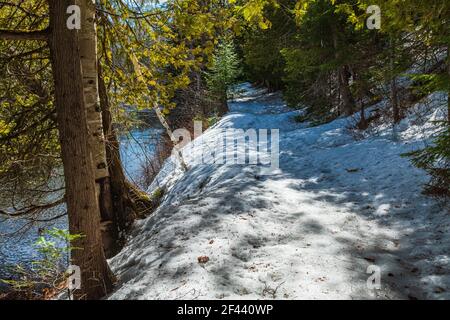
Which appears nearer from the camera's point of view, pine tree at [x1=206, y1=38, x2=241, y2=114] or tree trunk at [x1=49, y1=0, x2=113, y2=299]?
tree trunk at [x1=49, y1=0, x2=113, y2=299]

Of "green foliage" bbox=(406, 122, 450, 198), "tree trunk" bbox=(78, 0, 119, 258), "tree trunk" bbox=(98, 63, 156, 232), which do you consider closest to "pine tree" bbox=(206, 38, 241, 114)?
"tree trunk" bbox=(98, 63, 156, 232)

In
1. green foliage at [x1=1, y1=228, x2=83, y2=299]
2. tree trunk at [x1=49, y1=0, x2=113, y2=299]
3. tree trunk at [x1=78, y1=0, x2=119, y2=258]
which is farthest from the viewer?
tree trunk at [x1=78, y1=0, x2=119, y2=258]

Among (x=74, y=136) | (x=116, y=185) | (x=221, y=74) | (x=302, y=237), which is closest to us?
(x=74, y=136)

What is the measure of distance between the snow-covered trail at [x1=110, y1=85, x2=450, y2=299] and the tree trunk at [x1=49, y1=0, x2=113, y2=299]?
0.70m

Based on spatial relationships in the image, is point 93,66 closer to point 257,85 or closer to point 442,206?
point 442,206

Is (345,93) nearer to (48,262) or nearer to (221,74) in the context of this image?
(221,74)

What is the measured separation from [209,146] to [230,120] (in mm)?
4517

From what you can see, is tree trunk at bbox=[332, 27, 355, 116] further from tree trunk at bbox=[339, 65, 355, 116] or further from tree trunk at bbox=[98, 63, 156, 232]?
tree trunk at bbox=[98, 63, 156, 232]

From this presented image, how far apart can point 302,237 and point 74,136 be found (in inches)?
115

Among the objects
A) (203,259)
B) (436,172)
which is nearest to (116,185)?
(203,259)

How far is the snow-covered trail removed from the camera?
10.9 feet

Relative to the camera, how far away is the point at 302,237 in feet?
14.9

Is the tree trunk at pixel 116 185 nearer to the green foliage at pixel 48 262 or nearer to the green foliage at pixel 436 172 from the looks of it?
the green foliage at pixel 48 262
